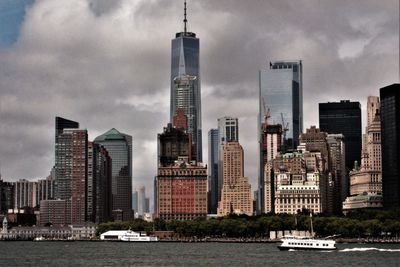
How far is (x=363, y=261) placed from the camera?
151250 millimetres

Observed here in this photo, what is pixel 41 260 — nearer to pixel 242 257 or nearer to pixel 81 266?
pixel 81 266

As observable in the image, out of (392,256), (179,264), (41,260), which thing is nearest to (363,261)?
(392,256)

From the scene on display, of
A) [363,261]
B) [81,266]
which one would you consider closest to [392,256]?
[363,261]

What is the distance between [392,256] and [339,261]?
1754cm

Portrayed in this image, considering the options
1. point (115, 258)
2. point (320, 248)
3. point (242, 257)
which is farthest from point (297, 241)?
point (115, 258)

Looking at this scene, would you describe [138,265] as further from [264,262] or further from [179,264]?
[264,262]

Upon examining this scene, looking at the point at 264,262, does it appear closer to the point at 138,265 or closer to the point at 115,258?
the point at 138,265

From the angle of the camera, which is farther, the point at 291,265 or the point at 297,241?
the point at 297,241

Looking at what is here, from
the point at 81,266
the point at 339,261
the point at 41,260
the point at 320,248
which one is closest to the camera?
the point at 81,266

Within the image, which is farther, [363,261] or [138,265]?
[363,261]

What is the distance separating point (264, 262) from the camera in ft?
484

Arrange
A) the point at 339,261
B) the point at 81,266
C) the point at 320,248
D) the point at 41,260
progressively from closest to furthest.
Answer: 1. the point at 81,266
2. the point at 339,261
3. the point at 41,260
4. the point at 320,248

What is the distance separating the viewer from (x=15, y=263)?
153 meters

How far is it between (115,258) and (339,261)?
40.2 meters
